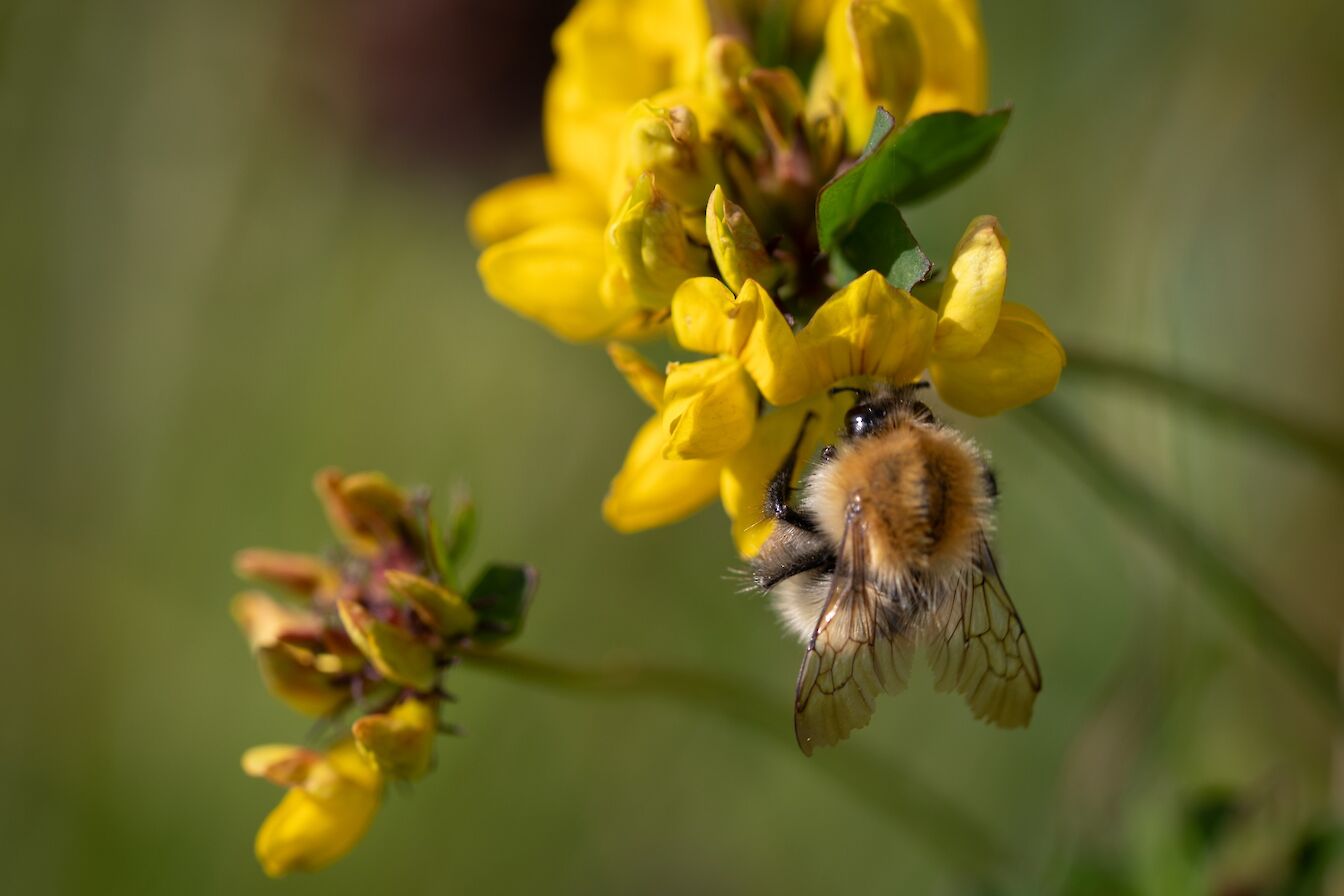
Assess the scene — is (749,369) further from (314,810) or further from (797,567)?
(314,810)

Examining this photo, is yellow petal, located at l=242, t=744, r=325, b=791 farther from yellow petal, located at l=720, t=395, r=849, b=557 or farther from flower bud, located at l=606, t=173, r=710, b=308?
flower bud, located at l=606, t=173, r=710, b=308

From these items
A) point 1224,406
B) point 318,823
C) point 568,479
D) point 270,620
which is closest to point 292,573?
point 270,620

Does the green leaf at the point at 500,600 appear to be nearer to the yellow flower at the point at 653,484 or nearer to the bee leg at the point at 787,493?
the yellow flower at the point at 653,484

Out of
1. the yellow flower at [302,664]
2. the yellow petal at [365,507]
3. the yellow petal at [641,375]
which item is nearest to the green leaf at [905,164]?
the yellow petal at [641,375]

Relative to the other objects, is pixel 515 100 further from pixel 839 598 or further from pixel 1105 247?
pixel 839 598

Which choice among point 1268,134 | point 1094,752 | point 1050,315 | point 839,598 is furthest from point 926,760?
point 839,598
